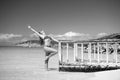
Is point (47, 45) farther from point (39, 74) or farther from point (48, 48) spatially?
point (39, 74)

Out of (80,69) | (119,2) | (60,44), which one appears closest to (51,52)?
(60,44)

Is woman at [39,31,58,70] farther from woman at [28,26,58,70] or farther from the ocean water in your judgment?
the ocean water

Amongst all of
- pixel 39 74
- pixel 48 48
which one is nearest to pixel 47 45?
pixel 48 48

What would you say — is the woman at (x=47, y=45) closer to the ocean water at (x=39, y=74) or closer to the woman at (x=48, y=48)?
the woman at (x=48, y=48)

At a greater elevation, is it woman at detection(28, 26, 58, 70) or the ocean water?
woman at detection(28, 26, 58, 70)

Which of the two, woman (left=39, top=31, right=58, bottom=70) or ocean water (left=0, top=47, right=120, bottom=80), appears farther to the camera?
woman (left=39, top=31, right=58, bottom=70)

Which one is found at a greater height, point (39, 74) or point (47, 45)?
point (47, 45)

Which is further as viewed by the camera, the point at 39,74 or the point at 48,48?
the point at 48,48

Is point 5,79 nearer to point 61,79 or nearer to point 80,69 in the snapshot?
point 61,79

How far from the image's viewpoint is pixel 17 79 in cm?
362

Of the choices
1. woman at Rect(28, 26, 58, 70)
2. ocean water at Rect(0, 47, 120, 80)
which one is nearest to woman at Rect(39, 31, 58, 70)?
woman at Rect(28, 26, 58, 70)

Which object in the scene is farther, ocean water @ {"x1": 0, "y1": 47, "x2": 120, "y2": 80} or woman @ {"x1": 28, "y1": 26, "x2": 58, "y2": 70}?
woman @ {"x1": 28, "y1": 26, "x2": 58, "y2": 70}

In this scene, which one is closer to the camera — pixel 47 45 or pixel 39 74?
pixel 39 74

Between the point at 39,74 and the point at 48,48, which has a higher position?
the point at 48,48
